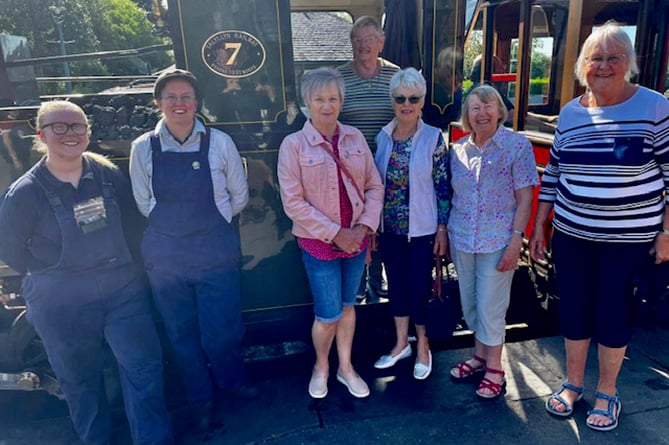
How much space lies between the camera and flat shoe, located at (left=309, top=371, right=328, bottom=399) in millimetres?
2691

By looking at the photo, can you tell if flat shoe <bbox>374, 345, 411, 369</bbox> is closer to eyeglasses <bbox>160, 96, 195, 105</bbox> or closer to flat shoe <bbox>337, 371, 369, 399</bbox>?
flat shoe <bbox>337, 371, 369, 399</bbox>

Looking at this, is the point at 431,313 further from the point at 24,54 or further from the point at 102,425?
the point at 24,54

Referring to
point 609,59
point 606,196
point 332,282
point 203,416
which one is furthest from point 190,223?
point 609,59

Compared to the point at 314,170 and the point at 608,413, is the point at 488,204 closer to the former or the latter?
the point at 314,170

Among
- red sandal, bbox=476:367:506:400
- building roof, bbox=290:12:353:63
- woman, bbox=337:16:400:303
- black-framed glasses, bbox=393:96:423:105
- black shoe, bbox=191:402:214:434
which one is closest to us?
black-framed glasses, bbox=393:96:423:105

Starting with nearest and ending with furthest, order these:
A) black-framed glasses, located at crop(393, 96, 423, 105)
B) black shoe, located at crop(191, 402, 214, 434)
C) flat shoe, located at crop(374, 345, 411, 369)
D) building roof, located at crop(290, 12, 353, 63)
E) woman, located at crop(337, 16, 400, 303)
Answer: black-framed glasses, located at crop(393, 96, 423, 105), black shoe, located at crop(191, 402, 214, 434), woman, located at crop(337, 16, 400, 303), flat shoe, located at crop(374, 345, 411, 369), building roof, located at crop(290, 12, 353, 63)

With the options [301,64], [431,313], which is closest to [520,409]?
[431,313]

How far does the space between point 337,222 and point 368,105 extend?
786mm

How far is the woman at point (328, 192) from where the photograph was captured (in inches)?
91.4

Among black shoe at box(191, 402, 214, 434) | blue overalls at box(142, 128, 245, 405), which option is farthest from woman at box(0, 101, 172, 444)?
black shoe at box(191, 402, 214, 434)

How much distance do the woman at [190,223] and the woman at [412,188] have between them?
774mm

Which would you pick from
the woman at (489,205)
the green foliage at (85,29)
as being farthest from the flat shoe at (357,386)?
the green foliage at (85,29)

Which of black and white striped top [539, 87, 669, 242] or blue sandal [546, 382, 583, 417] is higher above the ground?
black and white striped top [539, 87, 669, 242]

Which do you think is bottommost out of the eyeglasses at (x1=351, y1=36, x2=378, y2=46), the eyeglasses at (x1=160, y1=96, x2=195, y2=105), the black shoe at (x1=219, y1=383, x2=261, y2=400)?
the black shoe at (x1=219, y1=383, x2=261, y2=400)
